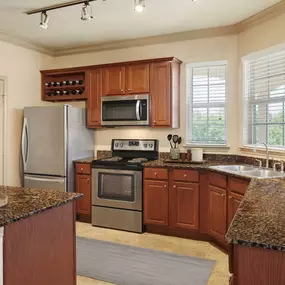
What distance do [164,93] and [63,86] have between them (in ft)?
5.88

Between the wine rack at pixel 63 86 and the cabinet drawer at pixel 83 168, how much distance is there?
1100 millimetres

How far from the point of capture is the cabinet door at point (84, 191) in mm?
4434

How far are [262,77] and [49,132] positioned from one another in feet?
9.80

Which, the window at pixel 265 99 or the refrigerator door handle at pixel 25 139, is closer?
the window at pixel 265 99

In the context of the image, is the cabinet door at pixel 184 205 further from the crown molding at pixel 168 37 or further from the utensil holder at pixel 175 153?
the crown molding at pixel 168 37

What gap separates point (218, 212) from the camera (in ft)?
11.4

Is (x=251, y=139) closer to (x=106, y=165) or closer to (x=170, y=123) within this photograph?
(x=170, y=123)

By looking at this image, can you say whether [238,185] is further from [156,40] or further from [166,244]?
[156,40]

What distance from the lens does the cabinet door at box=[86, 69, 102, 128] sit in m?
4.66

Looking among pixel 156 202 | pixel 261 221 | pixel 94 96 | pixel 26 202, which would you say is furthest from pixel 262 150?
pixel 26 202

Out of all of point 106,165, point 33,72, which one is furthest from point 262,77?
point 33,72

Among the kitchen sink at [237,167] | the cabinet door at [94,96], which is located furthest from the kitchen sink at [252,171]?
the cabinet door at [94,96]

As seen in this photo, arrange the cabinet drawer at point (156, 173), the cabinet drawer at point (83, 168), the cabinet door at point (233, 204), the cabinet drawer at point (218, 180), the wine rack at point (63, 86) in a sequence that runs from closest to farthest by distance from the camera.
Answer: the cabinet door at point (233, 204) < the cabinet drawer at point (218, 180) < the cabinet drawer at point (156, 173) < the cabinet drawer at point (83, 168) < the wine rack at point (63, 86)

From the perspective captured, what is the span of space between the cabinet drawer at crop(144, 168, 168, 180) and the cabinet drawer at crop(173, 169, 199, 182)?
0.13 meters
